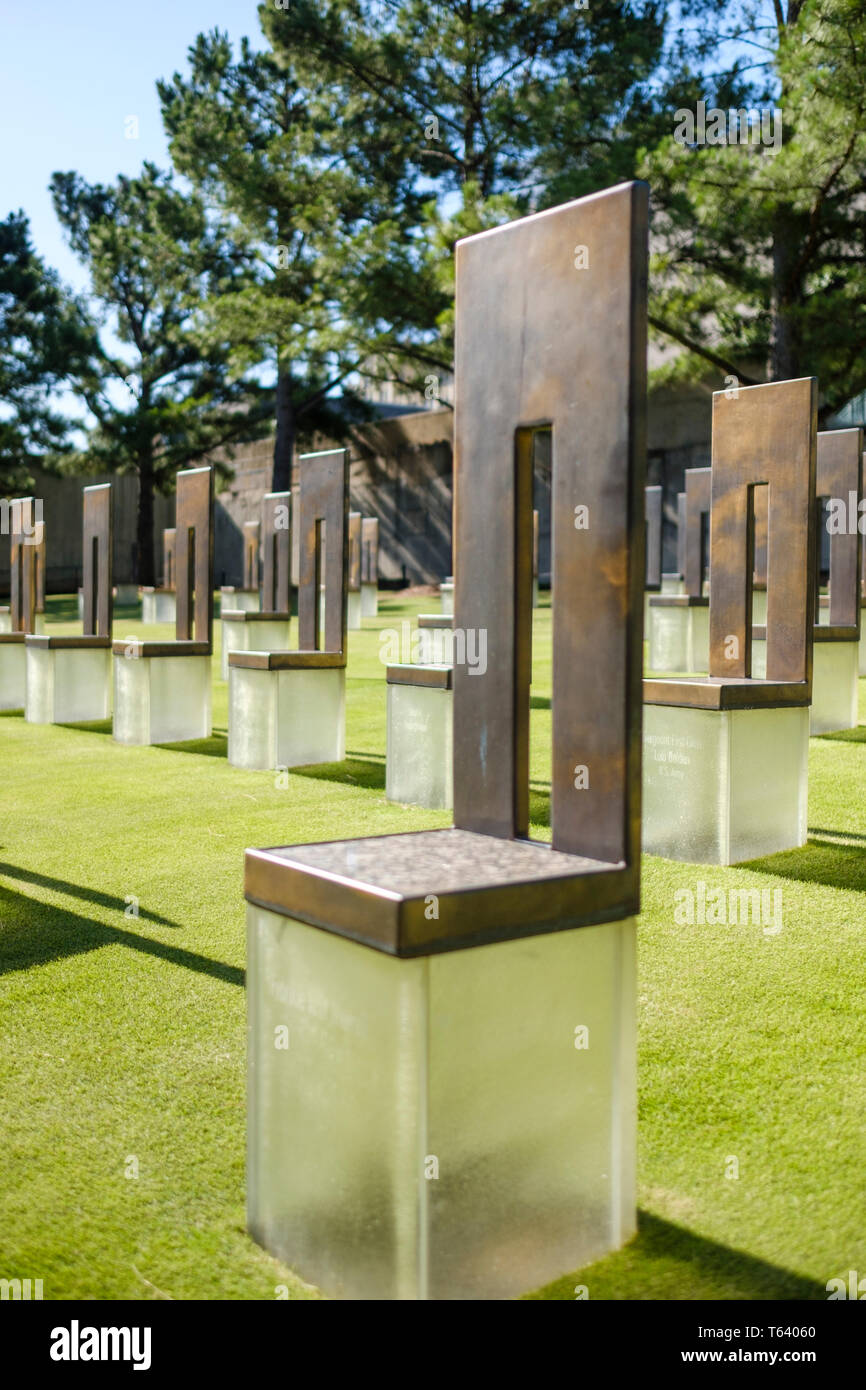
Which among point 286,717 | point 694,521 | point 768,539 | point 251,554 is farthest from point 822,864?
point 251,554

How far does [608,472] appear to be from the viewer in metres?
1.85

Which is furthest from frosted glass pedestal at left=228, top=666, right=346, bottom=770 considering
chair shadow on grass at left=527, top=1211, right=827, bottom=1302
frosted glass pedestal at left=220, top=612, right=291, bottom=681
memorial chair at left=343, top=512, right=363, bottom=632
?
memorial chair at left=343, top=512, right=363, bottom=632

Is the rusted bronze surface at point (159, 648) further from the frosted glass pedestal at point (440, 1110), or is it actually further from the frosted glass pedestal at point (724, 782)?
the frosted glass pedestal at point (440, 1110)

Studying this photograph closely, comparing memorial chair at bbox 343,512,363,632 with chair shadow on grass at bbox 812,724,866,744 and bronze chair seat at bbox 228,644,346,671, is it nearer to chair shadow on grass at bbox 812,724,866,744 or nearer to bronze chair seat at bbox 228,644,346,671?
bronze chair seat at bbox 228,644,346,671

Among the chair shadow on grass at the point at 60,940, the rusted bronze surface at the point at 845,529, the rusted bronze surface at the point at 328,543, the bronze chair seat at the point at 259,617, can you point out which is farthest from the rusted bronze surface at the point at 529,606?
the bronze chair seat at the point at 259,617

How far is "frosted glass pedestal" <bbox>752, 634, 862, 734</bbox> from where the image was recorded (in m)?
6.35

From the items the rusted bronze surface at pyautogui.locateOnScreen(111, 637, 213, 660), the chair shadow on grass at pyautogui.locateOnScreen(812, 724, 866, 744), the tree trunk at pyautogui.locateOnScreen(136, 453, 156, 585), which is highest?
the tree trunk at pyautogui.locateOnScreen(136, 453, 156, 585)

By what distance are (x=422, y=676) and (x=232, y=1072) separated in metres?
2.92

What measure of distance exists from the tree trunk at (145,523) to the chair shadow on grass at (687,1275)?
24661mm

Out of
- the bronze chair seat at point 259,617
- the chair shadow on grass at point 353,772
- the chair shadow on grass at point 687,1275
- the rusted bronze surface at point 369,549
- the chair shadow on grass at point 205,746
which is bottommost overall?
the chair shadow on grass at point 687,1275

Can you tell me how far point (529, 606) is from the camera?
2.11 metres

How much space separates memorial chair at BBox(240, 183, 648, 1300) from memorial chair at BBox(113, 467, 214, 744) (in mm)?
5446

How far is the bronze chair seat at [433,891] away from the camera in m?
1.62
